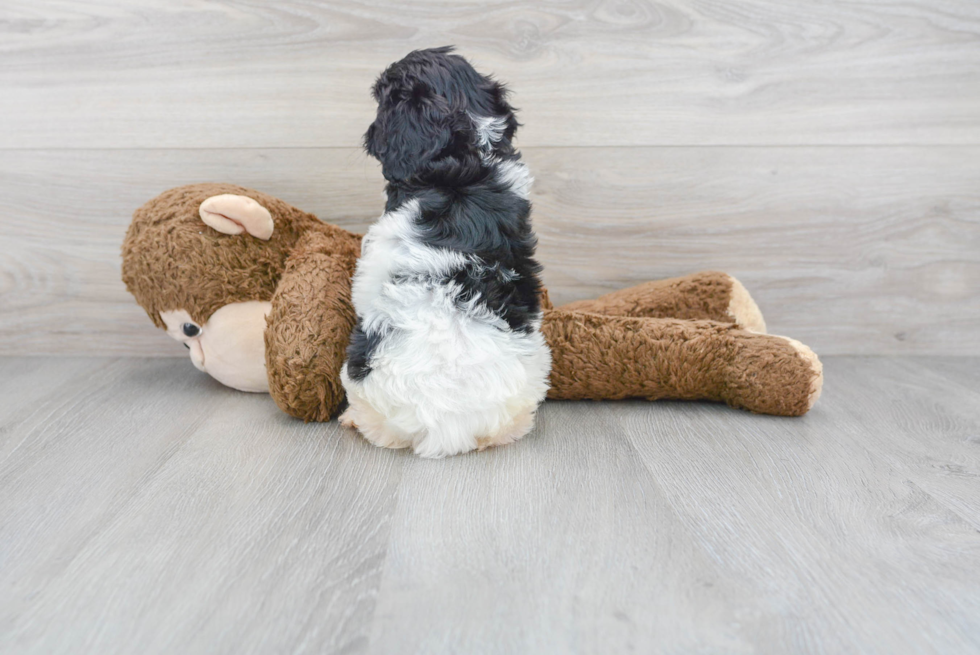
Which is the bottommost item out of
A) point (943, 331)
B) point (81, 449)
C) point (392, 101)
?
point (81, 449)

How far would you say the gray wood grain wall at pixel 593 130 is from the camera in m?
1.17

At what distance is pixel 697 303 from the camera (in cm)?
112

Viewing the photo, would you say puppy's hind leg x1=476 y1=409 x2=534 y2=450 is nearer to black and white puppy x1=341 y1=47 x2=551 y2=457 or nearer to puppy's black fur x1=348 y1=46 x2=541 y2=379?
black and white puppy x1=341 y1=47 x2=551 y2=457

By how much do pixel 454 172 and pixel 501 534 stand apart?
42 cm

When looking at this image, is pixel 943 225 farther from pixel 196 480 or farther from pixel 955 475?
pixel 196 480

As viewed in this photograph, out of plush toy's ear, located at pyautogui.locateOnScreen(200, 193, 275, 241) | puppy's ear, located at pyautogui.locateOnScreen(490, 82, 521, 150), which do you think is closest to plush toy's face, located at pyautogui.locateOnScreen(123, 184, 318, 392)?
plush toy's ear, located at pyautogui.locateOnScreen(200, 193, 275, 241)

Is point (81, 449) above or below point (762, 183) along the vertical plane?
below

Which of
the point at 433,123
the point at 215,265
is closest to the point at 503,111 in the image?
the point at 433,123

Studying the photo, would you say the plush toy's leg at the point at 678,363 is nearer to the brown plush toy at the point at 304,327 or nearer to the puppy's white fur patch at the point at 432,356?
the brown plush toy at the point at 304,327

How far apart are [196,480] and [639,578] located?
50 cm

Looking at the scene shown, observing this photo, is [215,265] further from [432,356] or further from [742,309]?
[742,309]

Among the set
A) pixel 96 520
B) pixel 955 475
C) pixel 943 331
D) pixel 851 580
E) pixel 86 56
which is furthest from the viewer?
pixel 943 331

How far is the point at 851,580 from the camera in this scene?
58cm

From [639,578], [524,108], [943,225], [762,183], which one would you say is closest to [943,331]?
[943,225]
